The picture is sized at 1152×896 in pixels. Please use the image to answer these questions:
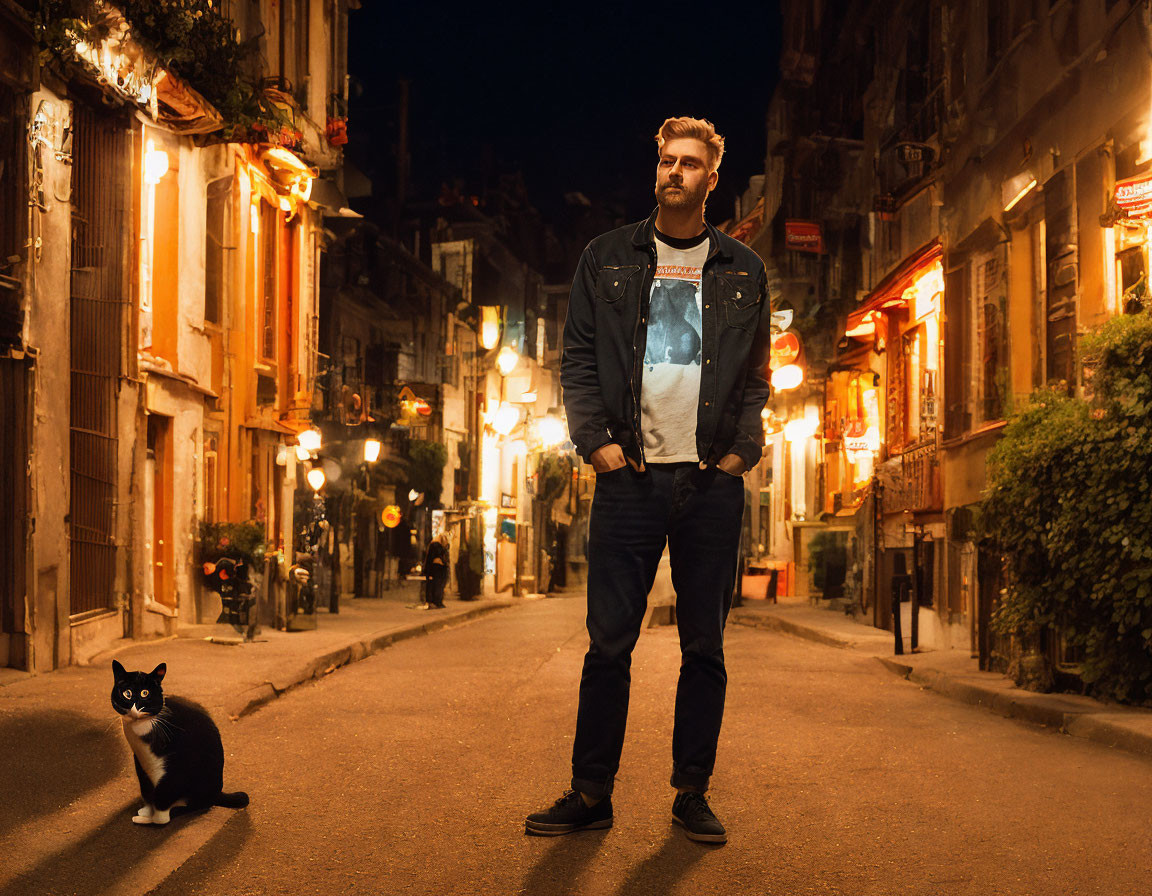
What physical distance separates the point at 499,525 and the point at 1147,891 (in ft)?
145

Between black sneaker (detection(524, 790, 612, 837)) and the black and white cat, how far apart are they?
4.36 ft

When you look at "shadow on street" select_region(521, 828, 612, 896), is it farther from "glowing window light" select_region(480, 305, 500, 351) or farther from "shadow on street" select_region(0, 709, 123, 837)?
"glowing window light" select_region(480, 305, 500, 351)

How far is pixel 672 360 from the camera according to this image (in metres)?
5.04

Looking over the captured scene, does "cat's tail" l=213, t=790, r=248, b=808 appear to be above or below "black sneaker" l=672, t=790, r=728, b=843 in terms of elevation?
below

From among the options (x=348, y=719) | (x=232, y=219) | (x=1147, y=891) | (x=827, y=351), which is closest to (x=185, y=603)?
(x=232, y=219)

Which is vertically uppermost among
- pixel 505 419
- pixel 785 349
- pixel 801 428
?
pixel 785 349

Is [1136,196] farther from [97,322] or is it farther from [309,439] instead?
[309,439]

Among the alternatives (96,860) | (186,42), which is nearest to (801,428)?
(186,42)

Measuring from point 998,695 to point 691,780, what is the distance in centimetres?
658

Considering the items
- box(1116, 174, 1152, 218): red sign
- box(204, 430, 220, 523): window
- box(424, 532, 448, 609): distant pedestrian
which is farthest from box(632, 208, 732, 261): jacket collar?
box(424, 532, 448, 609): distant pedestrian

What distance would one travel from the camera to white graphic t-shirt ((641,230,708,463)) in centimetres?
496

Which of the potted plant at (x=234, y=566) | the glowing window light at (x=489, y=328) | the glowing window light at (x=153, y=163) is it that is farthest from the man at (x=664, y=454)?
the glowing window light at (x=489, y=328)

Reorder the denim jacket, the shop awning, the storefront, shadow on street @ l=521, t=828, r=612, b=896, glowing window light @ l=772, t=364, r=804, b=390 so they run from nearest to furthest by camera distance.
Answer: shadow on street @ l=521, t=828, r=612, b=896, the denim jacket, the shop awning, the storefront, glowing window light @ l=772, t=364, r=804, b=390

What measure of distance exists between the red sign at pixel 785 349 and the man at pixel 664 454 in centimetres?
2623
